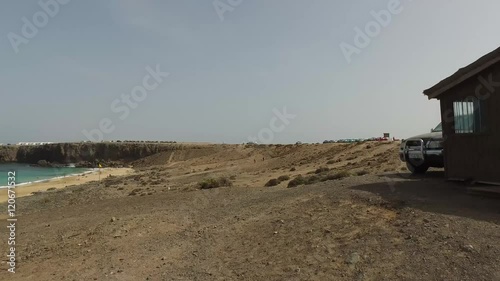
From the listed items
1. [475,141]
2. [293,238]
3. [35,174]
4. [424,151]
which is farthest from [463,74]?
[35,174]

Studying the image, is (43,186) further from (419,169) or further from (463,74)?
(463,74)

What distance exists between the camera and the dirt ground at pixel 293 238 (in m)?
6.91

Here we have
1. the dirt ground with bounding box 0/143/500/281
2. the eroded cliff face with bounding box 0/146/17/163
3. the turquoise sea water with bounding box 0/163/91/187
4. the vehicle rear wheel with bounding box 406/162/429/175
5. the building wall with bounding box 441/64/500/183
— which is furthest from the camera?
the eroded cliff face with bounding box 0/146/17/163

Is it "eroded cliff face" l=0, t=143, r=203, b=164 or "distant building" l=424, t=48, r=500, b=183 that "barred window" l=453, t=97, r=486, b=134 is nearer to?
"distant building" l=424, t=48, r=500, b=183

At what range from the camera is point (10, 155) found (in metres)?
125

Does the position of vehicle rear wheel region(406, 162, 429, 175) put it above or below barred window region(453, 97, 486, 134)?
below

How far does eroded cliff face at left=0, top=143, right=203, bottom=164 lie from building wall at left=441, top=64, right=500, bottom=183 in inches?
2960

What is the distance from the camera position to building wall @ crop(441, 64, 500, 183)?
10992mm

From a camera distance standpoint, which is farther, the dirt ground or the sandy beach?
the sandy beach

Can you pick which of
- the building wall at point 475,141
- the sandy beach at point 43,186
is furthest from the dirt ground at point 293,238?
the sandy beach at point 43,186

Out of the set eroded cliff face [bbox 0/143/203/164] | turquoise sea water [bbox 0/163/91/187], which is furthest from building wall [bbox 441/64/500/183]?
eroded cliff face [bbox 0/143/203/164]

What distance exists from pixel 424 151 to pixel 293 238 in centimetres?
827

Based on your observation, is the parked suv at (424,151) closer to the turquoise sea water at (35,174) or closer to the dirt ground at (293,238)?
the dirt ground at (293,238)

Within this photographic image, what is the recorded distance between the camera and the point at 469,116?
12.0m
